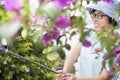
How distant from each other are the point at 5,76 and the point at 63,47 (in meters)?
4.36

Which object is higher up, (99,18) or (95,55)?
(99,18)

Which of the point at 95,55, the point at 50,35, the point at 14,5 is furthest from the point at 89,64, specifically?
the point at 14,5

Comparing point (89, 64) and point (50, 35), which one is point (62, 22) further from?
point (89, 64)

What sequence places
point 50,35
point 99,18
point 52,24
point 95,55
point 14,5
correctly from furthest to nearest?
point 95,55 → point 99,18 → point 50,35 → point 52,24 → point 14,5

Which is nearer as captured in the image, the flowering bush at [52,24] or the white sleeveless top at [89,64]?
the flowering bush at [52,24]

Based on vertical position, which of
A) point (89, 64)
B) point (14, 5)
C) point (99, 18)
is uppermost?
point (99, 18)

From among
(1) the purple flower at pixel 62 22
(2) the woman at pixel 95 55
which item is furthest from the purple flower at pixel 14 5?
(2) the woman at pixel 95 55

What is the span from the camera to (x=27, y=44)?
19.0ft

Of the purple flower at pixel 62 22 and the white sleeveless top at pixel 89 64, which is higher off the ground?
the white sleeveless top at pixel 89 64

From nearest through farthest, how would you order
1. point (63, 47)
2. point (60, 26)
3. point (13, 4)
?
point (13, 4) < point (60, 26) < point (63, 47)

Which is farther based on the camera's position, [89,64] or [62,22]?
[89,64]

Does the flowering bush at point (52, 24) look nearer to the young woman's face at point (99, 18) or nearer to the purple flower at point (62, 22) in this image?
the purple flower at point (62, 22)

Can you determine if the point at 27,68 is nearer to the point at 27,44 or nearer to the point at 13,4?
the point at 27,44

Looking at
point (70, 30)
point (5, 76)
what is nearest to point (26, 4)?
point (70, 30)
